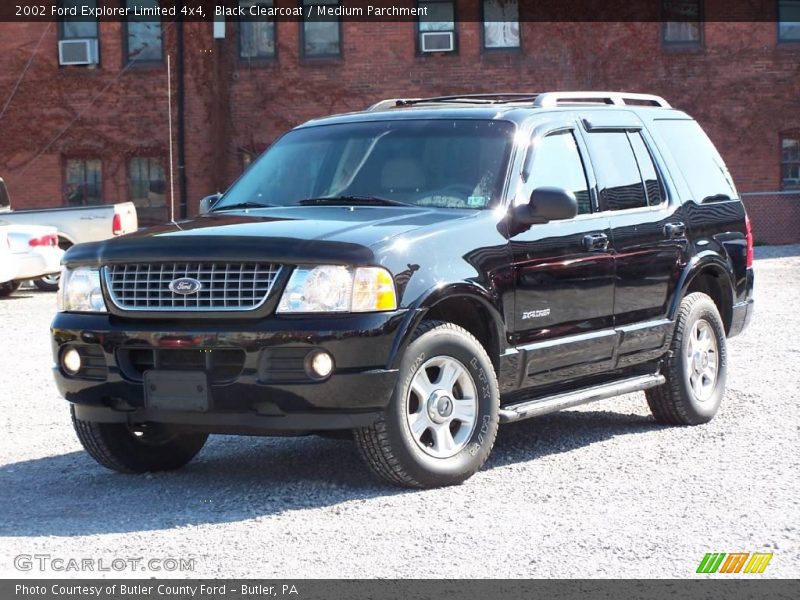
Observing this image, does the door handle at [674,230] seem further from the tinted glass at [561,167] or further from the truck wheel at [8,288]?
the truck wheel at [8,288]

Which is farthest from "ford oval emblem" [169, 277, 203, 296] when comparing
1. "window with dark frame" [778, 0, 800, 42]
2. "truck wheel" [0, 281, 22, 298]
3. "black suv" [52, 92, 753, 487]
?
"window with dark frame" [778, 0, 800, 42]

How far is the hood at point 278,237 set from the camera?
6.51 m

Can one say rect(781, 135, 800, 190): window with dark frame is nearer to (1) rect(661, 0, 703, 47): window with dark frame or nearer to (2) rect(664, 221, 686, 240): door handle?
(1) rect(661, 0, 703, 47): window with dark frame

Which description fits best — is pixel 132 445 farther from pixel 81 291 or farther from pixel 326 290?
pixel 326 290

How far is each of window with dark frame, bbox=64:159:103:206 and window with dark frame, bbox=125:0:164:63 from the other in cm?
254

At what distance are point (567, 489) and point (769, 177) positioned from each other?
27.7 m

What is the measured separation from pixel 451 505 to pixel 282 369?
37.1 inches

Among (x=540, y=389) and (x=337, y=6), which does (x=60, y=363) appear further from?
(x=337, y=6)

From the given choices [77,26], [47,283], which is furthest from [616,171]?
[77,26]

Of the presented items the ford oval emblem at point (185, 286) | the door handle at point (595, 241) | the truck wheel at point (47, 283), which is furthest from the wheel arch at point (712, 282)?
the truck wheel at point (47, 283)

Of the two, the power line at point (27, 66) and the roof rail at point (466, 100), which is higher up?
the power line at point (27, 66)

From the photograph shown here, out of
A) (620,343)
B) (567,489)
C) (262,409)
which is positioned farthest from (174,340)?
(620,343)

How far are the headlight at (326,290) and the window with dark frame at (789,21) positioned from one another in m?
28.9

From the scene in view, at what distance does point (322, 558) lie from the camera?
5.50 metres
